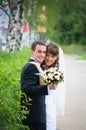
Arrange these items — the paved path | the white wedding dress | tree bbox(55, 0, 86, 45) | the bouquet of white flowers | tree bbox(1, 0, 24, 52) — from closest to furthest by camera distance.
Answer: the bouquet of white flowers, the white wedding dress, the paved path, tree bbox(1, 0, 24, 52), tree bbox(55, 0, 86, 45)

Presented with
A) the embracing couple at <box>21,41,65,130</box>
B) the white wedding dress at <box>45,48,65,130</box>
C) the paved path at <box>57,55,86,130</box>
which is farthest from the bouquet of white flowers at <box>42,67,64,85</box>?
the paved path at <box>57,55,86,130</box>

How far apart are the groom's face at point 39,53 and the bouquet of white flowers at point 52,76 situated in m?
0.16

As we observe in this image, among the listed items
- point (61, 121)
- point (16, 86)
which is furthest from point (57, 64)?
point (61, 121)

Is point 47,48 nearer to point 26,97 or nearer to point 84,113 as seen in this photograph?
point 26,97

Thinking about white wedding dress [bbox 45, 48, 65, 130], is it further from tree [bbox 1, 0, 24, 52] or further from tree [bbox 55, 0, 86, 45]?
tree [bbox 55, 0, 86, 45]

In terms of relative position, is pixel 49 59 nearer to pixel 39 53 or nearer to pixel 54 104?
pixel 39 53

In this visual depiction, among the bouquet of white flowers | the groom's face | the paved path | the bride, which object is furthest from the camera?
the paved path

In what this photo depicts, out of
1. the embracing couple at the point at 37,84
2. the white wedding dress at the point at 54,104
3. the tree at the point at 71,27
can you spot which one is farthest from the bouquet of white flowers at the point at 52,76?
the tree at the point at 71,27

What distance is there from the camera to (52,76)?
664cm

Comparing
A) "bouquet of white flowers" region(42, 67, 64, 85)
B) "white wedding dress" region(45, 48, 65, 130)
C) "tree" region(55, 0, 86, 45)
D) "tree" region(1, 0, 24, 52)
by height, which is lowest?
"white wedding dress" region(45, 48, 65, 130)

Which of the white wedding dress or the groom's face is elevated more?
the groom's face

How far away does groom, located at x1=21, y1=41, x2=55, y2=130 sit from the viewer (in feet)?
21.7

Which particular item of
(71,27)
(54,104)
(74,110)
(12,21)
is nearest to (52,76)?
(54,104)

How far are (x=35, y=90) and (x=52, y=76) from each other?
247 millimetres
